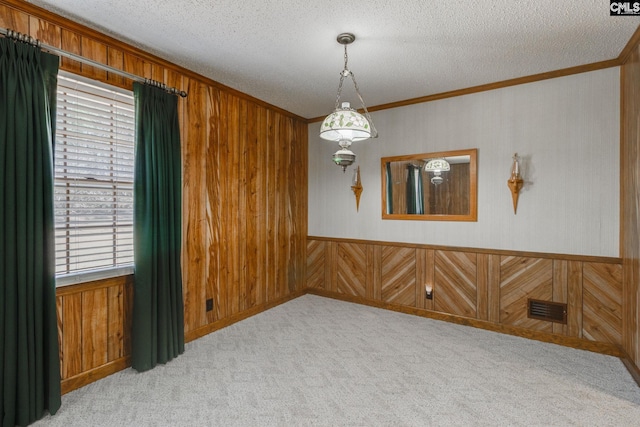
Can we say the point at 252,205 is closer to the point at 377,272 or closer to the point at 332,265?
the point at 332,265

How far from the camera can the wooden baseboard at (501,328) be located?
3.08 metres

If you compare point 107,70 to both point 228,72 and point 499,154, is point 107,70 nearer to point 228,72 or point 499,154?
point 228,72

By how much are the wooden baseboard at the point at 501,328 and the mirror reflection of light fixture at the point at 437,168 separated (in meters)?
1.55

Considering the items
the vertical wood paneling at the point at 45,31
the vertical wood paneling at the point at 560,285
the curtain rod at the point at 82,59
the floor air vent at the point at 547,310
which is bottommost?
the floor air vent at the point at 547,310

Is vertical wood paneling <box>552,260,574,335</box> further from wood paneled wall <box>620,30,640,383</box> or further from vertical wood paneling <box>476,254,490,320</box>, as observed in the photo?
vertical wood paneling <box>476,254,490,320</box>

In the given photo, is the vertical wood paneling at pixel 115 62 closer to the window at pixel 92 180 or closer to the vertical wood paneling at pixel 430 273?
the window at pixel 92 180

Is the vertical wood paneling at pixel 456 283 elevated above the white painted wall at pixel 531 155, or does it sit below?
below

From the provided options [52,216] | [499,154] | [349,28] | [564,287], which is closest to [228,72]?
[349,28]

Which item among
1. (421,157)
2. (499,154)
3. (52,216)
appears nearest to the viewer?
(52,216)

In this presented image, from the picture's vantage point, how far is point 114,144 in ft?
8.84

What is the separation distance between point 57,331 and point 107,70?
1887 millimetres

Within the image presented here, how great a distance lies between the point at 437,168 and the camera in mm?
3967

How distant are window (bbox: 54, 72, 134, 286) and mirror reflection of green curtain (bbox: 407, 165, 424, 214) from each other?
9.83 feet

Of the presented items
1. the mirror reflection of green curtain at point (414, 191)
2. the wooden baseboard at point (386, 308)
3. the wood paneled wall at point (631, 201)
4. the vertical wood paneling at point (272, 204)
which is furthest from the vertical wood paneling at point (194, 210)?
the wood paneled wall at point (631, 201)
